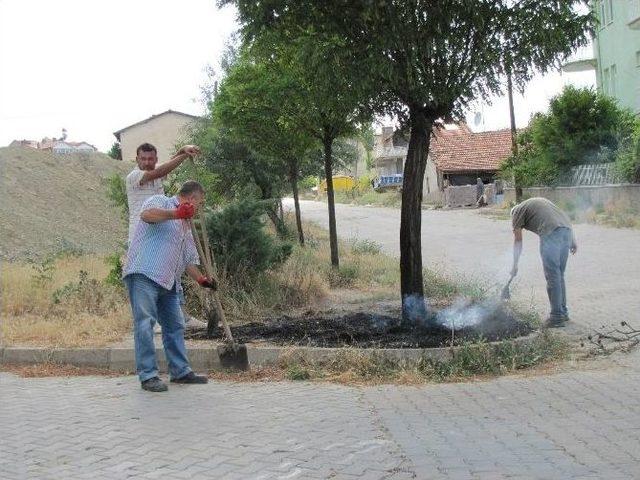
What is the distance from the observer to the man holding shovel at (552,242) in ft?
28.0

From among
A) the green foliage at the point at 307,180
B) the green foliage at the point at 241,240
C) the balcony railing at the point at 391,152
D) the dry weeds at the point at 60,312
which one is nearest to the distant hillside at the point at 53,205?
the green foliage at the point at 307,180

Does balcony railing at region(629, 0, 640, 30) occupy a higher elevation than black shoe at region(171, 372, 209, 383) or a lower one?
higher

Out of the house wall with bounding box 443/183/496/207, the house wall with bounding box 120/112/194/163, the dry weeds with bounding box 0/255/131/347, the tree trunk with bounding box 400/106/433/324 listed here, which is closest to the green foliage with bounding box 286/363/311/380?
the tree trunk with bounding box 400/106/433/324

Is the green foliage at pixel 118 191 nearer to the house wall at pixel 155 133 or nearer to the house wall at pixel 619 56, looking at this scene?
the house wall at pixel 619 56

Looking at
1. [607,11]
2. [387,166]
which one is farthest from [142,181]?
[387,166]

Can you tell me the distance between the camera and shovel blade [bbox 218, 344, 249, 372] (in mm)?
6766

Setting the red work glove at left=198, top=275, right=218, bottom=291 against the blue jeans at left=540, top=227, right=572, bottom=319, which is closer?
the red work glove at left=198, top=275, right=218, bottom=291

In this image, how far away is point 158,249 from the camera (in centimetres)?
628

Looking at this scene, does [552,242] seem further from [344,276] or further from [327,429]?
[327,429]

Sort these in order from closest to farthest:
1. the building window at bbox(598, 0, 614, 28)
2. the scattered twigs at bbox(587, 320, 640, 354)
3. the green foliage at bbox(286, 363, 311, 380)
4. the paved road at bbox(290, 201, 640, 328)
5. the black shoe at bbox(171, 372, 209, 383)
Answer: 1. the black shoe at bbox(171, 372, 209, 383)
2. the green foliage at bbox(286, 363, 311, 380)
3. the scattered twigs at bbox(587, 320, 640, 354)
4. the paved road at bbox(290, 201, 640, 328)
5. the building window at bbox(598, 0, 614, 28)

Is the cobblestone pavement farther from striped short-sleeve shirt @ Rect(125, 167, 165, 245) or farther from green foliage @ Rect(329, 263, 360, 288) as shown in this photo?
green foliage @ Rect(329, 263, 360, 288)

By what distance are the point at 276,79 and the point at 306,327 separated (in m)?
5.15

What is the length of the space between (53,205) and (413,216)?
28.8m

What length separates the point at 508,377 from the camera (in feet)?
21.0
